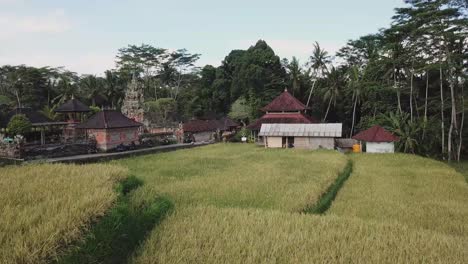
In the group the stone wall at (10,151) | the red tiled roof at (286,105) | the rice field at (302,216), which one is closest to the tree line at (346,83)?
the red tiled roof at (286,105)

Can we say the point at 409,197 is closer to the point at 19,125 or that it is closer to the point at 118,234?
the point at 118,234

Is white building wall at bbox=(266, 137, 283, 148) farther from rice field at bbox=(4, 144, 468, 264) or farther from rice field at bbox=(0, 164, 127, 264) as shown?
rice field at bbox=(0, 164, 127, 264)

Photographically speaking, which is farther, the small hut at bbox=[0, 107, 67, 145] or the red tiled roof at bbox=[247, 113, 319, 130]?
the red tiled roof at bbox=[247, 113, 319, 130]

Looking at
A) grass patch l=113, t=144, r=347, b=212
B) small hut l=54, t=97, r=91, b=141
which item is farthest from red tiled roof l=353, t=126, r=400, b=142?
small hut l=54, t=97, r=91, b=141

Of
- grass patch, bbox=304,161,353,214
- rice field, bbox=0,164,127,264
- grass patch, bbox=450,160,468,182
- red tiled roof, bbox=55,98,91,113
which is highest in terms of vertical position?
red tiled roof, bbox=55,98,91,113

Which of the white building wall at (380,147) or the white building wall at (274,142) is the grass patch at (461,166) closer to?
the white building wall at (380,147)

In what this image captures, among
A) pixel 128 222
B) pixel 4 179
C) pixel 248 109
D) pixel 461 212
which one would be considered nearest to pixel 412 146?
pixel 461 212

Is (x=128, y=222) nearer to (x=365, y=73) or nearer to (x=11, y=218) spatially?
(x=11, y=218)
